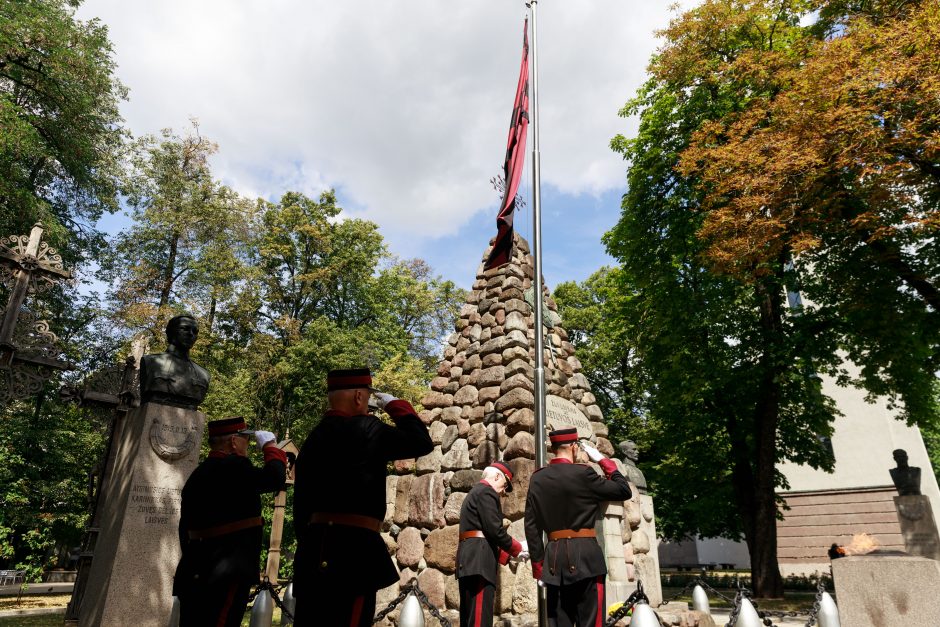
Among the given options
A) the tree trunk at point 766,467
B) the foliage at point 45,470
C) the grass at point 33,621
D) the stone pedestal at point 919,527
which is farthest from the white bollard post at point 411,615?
the foliage at point 45,470

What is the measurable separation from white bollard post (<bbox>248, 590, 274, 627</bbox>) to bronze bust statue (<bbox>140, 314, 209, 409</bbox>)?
7.63 feet

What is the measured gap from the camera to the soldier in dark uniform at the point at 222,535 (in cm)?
388

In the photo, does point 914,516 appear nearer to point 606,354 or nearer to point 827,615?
point 827,615

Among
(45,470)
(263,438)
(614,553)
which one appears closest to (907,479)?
(614,553)

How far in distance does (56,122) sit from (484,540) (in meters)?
19.5

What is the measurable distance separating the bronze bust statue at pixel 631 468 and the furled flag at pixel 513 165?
429cm

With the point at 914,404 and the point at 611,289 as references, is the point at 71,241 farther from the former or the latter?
the point at 914,404

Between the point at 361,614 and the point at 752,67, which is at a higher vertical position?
the point at 752,67

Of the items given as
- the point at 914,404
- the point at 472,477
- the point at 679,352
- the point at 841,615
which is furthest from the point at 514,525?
the point at 914,404

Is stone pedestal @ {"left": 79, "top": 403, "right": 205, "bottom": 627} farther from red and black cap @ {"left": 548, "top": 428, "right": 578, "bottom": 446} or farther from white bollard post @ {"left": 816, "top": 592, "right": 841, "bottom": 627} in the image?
white bollard post @ {"left": 816, "top": 592, "right": 841, "bottom": 627}

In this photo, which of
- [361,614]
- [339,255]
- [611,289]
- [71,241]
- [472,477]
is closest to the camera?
[361,614]

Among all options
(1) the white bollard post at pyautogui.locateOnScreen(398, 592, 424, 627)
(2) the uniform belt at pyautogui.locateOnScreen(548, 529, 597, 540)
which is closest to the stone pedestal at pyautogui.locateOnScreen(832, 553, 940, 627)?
(2) the uniform belt at pyautogui.locateOnScreen(548, 529, 597, 540)

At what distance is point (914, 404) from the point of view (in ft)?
43.4

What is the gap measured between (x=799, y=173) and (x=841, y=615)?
8885 mm
